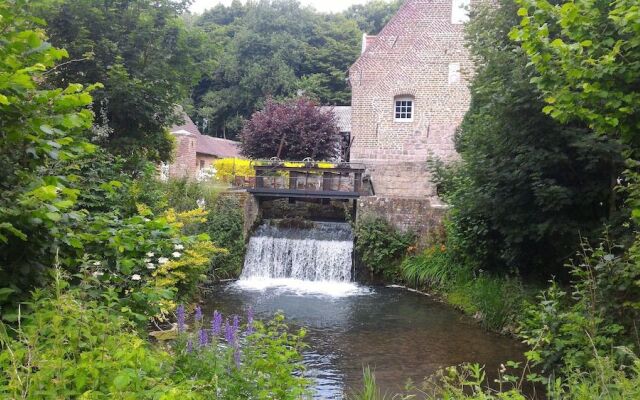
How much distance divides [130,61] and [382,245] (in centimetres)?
792

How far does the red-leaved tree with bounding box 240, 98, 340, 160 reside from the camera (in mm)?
23000

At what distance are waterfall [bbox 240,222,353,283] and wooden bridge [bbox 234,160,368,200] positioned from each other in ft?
5.73

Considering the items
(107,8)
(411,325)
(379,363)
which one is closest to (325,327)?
(411,325)

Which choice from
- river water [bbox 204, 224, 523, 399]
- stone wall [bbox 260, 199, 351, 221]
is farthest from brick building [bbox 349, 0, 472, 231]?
river water [bbox 204, 224, 523, 399]

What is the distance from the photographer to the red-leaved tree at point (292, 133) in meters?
23.0

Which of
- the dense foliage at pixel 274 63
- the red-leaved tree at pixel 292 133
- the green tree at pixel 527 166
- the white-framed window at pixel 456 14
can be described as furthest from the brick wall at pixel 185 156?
the green tree at pixel 527 166

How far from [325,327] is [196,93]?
130 ft

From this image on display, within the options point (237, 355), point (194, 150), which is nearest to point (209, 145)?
point (194, 150)

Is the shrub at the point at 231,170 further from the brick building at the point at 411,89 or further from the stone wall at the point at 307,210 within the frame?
the brick building at the point at 411,89

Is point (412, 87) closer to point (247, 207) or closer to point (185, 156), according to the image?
point (247, 207)

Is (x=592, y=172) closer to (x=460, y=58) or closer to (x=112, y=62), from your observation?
(x=112, y=62)

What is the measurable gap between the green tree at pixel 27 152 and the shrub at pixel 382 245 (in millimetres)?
11515

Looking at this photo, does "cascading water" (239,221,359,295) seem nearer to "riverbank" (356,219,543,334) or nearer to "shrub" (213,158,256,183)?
"riverbank" (356,219,543,334)

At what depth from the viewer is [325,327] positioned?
30.0ft
